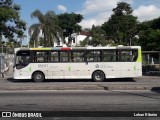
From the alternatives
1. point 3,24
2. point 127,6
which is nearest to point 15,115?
point 3,24

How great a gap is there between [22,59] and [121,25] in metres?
68.8

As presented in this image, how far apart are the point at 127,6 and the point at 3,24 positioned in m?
68.3

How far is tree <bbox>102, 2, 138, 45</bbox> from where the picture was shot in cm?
9000

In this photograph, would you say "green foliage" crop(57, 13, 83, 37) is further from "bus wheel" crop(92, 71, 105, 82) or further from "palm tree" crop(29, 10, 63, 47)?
"bus wheel" crop(92, 71, 105, 82)

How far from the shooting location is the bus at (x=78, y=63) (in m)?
25.0

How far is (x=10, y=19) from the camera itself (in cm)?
3191

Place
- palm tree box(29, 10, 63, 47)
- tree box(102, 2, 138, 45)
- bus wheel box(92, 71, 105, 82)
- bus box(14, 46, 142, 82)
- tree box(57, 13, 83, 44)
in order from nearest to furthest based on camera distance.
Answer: bus box(14, 46, 142, 82) < bus wheel box(92, 71, 105, 82) < palm tree box(29, 10, 63, 47) < tree box(102, 2, 138, 45) < tree box(57, 13, 83, 44)

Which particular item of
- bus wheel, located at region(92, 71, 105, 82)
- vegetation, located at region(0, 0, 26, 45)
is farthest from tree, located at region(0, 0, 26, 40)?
bus wheel, located at region(92, 71, 105, 82)

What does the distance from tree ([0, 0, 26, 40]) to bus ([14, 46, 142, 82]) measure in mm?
7275

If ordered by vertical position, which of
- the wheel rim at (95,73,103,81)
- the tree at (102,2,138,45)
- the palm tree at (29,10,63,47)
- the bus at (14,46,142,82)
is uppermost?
the tree at (102,2,138,45)

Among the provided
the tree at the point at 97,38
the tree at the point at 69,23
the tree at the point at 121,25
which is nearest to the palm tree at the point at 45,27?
the tree at the point at 97,38

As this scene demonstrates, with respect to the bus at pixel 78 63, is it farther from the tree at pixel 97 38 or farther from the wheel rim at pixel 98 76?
the tree at pixel 97 38

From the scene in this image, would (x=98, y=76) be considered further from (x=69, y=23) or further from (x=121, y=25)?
(x=69, y=23)

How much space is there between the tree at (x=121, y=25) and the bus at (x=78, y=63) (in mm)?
64083
